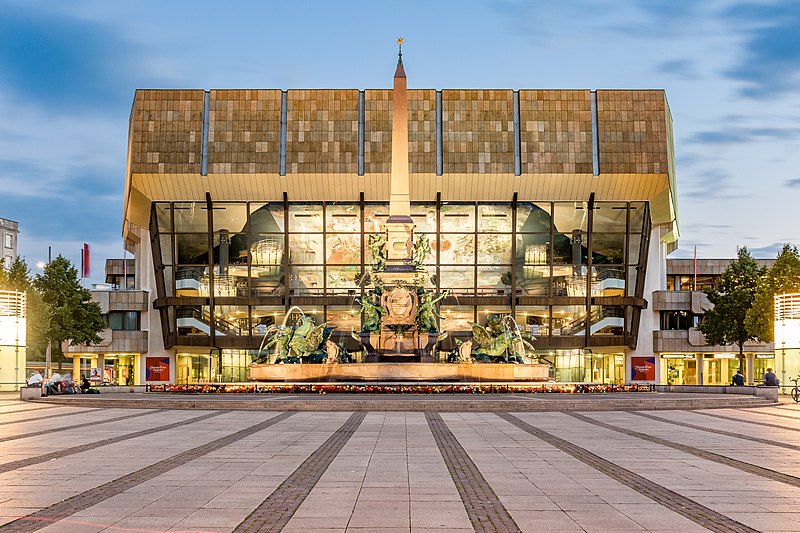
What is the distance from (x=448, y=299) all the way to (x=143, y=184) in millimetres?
24713

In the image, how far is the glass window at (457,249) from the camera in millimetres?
76125

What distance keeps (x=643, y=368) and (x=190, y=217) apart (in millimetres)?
37632

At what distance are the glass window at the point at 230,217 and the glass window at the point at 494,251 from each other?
18.5 metres

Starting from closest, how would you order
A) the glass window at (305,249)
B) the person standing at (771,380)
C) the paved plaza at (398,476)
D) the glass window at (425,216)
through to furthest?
the paved plaza at (398,476), the person standing at (771,380), the glass window at (425,216), the glass window at (305,249)

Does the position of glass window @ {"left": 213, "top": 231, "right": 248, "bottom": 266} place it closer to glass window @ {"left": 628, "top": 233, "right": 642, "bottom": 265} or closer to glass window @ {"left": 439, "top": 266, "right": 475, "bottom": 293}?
glass window @ {"left": 439, "top": 266, "right": 475, "bottom": 293}

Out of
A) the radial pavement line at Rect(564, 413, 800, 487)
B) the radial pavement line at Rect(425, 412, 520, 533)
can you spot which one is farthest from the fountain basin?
the radial pavement line at Rect(425, 412, 520, 533)

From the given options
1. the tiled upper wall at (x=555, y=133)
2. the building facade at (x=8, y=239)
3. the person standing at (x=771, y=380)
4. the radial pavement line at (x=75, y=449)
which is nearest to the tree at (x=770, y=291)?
the person standing at (x=771, y=380)

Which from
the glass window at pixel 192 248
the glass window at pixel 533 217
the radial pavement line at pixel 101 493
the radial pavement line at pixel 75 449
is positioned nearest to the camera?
the radial pavement line at pixel 101 493

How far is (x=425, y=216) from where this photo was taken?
2997 inches

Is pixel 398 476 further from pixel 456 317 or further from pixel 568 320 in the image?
pixel 568 320

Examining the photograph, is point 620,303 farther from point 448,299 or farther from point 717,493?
point 717,493

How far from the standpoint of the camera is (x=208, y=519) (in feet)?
34.3

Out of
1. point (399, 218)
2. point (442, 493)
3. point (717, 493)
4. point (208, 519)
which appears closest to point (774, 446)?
point (717, 493)

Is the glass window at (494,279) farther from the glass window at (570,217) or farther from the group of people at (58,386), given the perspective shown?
the group of people at (58,386)
